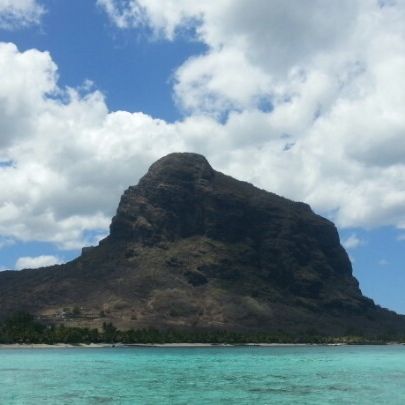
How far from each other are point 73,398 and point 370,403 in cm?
3652

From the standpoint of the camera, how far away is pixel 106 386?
10419 centimetres

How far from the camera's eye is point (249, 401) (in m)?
83.4

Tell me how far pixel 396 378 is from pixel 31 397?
66753 millimetres

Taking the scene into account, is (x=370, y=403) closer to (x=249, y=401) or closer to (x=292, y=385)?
(x=249, y=401)

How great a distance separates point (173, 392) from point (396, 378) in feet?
159

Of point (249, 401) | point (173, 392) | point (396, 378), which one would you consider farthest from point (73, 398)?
point (396, 378)

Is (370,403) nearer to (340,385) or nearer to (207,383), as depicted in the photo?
(340,385)

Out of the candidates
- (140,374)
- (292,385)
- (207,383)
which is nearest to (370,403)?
(292,385)

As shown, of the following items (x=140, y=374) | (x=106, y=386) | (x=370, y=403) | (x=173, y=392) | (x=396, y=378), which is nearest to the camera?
(x=370, y=403)

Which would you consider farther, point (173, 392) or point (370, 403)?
point (173, 392)

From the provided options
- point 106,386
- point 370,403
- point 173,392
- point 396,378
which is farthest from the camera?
point 396,378

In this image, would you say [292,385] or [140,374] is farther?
[140,374]

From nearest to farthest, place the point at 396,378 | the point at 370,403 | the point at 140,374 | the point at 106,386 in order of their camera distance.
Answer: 1. the point at 370,403
2. the point at 106,386
3. the point at 396,378
4. the point at 140,374

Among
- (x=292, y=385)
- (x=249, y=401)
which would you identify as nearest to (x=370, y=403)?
(x=249, y=401)
